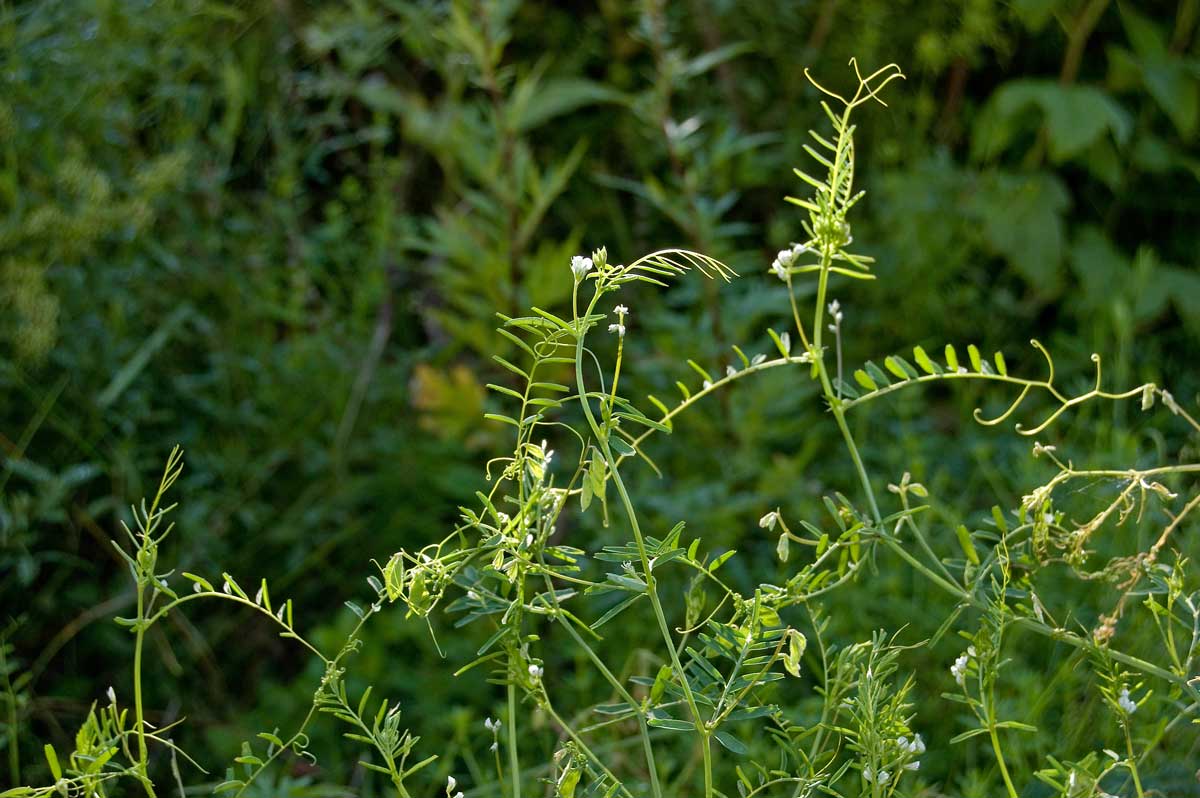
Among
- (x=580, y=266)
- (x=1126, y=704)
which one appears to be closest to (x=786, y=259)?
(x=580, y=266)

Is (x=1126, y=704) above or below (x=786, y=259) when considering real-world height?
below

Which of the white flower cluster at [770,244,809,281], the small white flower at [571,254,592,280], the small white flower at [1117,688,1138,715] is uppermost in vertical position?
the small white flower at [571,254,592,280]

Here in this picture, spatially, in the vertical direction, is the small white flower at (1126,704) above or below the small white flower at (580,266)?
below

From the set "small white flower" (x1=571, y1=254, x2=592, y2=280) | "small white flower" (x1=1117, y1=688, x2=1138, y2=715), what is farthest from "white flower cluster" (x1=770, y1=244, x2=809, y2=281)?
"small white flower" (x1=1117, y1=688, x2=1138, y2=715)

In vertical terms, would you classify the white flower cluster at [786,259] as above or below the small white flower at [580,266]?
below

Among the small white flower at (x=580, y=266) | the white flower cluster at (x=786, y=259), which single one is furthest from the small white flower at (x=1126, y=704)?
the small white flower at (x=580, y=266)

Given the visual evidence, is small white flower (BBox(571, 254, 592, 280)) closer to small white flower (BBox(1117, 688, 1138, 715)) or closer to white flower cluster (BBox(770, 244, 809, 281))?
white flower cluster (BBox(770, 244, 809, 281))

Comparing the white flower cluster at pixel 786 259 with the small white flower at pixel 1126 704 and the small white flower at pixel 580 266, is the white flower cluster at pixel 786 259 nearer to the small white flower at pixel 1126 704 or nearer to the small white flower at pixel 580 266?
the small white flower at pixel 580 266

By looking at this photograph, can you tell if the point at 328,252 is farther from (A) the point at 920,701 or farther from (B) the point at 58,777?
(B) the point at 58,777

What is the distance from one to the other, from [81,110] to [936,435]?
1.57m

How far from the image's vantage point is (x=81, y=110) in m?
2.13

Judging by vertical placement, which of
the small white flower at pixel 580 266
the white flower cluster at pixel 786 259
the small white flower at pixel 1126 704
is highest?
the small white flower at pixel 580 266

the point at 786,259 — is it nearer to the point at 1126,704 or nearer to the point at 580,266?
the point at 580,266

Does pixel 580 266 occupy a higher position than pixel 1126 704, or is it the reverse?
pixel 580 266
